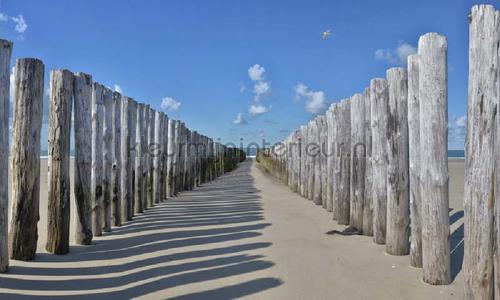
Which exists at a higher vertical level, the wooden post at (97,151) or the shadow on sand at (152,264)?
the wooden post at (97,151)

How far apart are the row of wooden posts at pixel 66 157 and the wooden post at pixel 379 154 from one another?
10.8 feet

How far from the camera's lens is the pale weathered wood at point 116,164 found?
6078mm

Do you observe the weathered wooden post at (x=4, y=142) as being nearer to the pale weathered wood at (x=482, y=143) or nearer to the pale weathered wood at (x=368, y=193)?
the pale weathered wood at (x=482, y=143)

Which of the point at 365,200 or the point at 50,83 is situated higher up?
the point at 50,83

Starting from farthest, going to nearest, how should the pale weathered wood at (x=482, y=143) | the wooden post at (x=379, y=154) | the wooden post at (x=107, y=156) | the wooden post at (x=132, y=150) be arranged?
the wooden post at (x=132, y=150) < the wooden post at (x=107, y=156) < the wooden post at (x=379, y=154) < the pale weathered wood at (x=482, y=143)

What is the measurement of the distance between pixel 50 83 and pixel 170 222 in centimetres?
275

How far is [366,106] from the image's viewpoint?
5.46 m

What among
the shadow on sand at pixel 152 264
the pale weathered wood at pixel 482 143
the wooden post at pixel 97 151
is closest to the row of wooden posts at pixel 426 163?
the pale weathered wood at pixel 482 143

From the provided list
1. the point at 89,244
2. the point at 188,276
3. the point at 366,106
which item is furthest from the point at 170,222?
the point at 366,106

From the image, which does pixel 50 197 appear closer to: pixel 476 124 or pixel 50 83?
pixel 50 83

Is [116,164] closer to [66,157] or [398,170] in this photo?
[66,157]

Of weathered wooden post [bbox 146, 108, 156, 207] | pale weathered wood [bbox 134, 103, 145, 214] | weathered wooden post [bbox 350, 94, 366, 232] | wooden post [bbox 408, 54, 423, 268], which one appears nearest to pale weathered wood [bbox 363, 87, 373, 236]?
weathered wooden post [bbox 350, 94, 366, 232]

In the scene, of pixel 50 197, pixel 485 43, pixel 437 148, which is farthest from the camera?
pixel 50 197

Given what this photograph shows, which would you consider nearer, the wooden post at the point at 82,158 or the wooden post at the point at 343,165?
the wooden post at the point at 82,158
